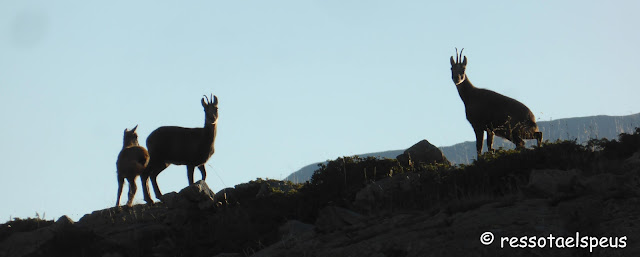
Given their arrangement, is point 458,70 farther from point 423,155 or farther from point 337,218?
point 337,218

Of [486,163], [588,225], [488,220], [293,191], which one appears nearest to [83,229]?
[293,191]

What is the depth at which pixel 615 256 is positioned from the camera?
831 cm

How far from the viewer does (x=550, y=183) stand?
11.0m

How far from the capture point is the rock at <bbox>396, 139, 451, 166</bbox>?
16625 millimetres

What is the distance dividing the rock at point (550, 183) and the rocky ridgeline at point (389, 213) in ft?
0.04

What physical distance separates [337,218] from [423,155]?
525cm

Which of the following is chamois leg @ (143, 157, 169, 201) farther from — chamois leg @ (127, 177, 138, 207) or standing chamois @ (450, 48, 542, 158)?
standing chamois @ (450, 48, 542, 158)

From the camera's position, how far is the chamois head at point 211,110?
2069cm

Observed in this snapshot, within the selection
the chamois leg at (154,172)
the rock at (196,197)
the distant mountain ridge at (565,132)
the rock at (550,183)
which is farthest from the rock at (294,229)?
the chamois leg at (154,172)

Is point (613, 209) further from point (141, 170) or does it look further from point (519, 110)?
point (141, 170)

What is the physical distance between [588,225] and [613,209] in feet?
1.86

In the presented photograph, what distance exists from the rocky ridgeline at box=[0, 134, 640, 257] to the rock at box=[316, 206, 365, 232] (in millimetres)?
21

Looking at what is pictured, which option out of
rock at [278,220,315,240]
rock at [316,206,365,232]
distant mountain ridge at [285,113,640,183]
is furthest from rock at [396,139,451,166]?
rock at [316,206,365,232]

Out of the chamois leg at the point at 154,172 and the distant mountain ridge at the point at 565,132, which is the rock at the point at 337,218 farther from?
the chamois leg at the point at 154,172
